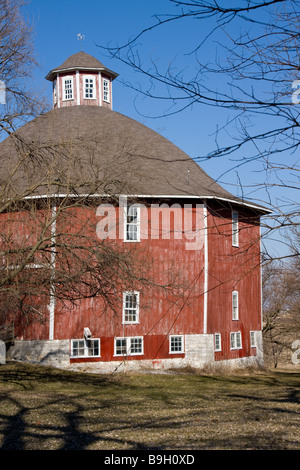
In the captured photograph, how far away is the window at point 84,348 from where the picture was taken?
23.0 meters

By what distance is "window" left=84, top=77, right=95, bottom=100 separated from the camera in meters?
31.0

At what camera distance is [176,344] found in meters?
23.9

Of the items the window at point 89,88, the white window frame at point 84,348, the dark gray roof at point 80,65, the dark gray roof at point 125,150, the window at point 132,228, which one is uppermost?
the dark gray roof at point 80,65

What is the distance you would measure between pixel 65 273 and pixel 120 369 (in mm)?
10767

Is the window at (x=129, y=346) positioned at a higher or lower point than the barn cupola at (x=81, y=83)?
lower

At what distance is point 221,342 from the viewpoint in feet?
82.9

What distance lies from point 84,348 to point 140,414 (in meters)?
Result: 11.3

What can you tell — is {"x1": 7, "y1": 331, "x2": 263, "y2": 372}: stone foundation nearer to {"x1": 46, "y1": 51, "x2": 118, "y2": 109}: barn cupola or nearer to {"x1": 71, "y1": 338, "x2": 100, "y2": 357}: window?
{"x1": 71, "y1": 338, "x2": 100, "y2": 357}: window

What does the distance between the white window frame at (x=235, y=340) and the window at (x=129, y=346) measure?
4.69m

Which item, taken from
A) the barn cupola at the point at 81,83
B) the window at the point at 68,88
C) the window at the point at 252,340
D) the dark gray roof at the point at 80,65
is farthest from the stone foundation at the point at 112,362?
the dark gray roof at the point at 80,65

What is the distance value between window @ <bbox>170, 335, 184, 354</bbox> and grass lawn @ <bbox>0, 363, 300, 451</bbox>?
9.40ft

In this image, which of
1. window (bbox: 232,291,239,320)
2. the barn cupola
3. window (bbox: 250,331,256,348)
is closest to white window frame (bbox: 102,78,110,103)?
the barn cupola

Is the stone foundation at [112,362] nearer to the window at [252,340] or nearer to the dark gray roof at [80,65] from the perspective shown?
the window at [252,340]

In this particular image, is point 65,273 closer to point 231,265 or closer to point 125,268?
point 125,268
